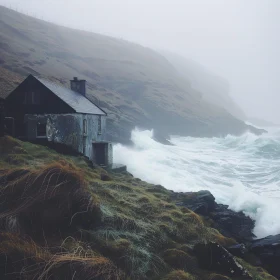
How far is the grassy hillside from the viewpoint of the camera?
76.2 metres

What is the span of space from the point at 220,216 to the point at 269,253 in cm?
563

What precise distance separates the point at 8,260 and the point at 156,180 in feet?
82.4

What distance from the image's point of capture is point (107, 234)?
32.3 ft

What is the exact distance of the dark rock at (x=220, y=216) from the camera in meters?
17.7

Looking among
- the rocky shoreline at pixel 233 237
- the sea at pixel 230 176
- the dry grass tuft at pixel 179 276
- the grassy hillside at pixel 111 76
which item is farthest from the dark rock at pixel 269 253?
the grassy hillside at pixel 111 76

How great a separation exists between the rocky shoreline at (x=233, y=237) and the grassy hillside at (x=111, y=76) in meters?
37.2

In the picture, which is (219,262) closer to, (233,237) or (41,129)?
(233,237)

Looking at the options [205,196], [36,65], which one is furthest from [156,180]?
[36,65]

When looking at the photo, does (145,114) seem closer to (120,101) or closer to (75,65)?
(120,101)

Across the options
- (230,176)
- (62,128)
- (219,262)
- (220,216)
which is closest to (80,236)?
(219,262)

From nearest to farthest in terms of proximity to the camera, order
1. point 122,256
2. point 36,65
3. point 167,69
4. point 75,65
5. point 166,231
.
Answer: point 122,256 → point 166,231 → point 36,65 → point 75,65 → point 167,69

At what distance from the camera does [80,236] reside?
921 cm

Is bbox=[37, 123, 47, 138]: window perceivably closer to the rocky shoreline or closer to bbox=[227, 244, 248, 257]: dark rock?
the rocky shoreline

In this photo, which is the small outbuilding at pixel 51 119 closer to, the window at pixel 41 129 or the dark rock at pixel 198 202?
the window at pixel 41 129
